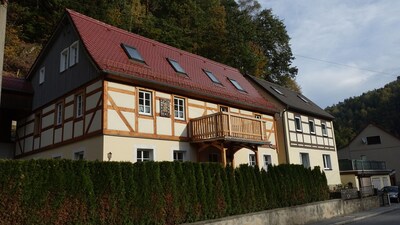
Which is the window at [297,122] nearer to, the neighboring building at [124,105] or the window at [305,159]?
the window at [305,159]

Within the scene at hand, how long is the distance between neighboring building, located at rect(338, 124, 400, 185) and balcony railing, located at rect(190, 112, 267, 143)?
33.0m

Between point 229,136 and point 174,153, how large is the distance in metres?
2.67

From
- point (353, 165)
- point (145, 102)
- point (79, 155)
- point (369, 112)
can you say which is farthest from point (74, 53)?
point (369, 112)

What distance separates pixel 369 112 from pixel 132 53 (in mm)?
62641

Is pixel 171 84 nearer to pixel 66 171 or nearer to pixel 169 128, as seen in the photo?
pixel 169 128

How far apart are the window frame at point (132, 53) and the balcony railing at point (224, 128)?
385cm

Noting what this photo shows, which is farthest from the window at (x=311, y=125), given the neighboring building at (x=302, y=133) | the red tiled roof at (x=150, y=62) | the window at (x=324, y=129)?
the red tiled roof at (x=150, y=62)

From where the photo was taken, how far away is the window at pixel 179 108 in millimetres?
17484

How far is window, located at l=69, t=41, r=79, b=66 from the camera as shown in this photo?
17292 mm

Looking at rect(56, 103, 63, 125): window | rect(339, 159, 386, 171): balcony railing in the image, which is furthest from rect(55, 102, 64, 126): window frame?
rect(339, 159, 386, 171): balcony railing

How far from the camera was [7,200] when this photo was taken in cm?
789

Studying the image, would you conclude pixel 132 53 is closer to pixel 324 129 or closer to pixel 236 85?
pixel 236 85

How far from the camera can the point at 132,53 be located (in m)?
17.4

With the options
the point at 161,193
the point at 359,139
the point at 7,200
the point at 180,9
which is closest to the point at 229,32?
the point at 180,9
